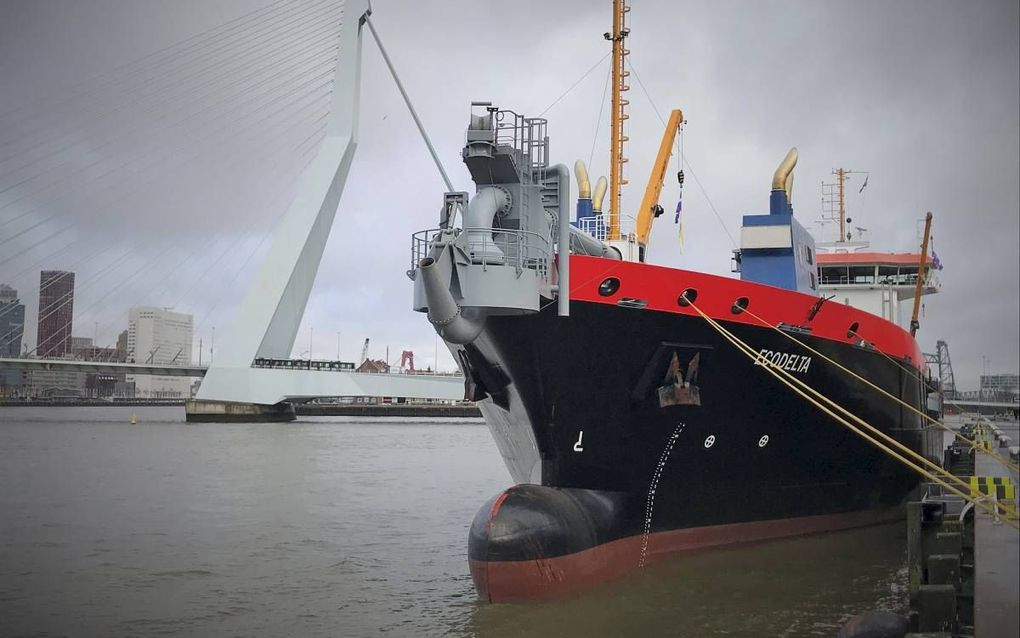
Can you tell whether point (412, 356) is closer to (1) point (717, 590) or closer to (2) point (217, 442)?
(2) point (217, 442)

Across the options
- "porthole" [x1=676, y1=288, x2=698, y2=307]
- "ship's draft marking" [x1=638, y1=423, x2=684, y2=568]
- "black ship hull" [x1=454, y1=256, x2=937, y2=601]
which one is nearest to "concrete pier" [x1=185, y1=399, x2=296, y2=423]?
"black ship hull" [x1=454, y1=256, x2=937, y2=601]

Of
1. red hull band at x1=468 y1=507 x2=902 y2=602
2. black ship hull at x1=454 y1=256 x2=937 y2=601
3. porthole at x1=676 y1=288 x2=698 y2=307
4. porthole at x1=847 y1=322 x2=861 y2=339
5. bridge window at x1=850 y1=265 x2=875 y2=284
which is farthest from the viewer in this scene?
bridge window at x1=850 y1=265 x2=875 y2=284

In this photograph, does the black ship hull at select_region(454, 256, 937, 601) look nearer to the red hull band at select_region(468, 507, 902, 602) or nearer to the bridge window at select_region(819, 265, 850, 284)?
the red hull band at select_region(468, 507, 902, 602)

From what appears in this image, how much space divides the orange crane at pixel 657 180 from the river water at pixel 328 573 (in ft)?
22.0

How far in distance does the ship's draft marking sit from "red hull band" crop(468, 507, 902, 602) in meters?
0.06

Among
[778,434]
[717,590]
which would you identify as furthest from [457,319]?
[778,434]

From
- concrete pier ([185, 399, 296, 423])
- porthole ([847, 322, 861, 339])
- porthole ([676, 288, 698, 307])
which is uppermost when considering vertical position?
porthole ([676, 288, 698, 307])

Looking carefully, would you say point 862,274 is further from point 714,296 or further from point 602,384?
point 602,384

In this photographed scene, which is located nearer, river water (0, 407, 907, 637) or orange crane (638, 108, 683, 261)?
river water (0, 407, 907, 637)

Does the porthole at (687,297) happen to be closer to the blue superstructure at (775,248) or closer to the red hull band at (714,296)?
the red hull band at (714,296)

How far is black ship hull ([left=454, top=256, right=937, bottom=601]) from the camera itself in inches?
361

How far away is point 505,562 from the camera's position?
891 cm

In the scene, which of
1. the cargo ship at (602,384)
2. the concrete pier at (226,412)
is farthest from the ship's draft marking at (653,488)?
the concrete pier at (226,412)

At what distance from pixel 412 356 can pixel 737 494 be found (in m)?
106
